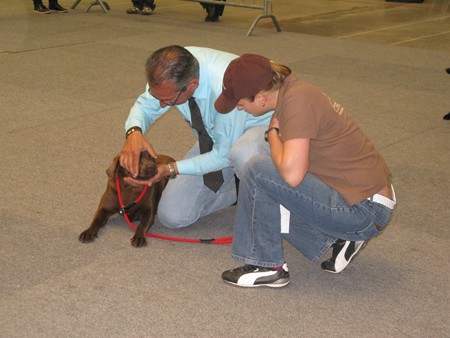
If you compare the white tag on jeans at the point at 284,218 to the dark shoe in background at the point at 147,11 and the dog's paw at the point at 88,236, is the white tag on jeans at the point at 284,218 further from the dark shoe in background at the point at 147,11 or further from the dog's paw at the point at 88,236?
the dark shoe in background at the point at 147,11

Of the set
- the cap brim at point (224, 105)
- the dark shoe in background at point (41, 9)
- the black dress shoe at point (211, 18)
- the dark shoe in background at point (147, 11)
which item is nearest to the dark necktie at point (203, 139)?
the cap brim at point (224, 105)

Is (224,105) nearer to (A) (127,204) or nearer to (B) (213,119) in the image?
(B) (213,119)

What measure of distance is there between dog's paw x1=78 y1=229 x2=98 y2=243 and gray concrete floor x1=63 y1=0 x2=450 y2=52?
6202 millimetres

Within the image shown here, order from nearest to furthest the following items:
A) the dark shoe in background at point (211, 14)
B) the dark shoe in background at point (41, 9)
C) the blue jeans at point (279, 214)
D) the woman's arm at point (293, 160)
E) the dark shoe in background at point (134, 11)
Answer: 1. the woman's arm at point (293, 160)
2. the blue jeans at point (279, 214)
3. the dark shoe in background at point (211, 14)
4. the dark shoe in background at point (41, 9)
5. the dark shoe in background at point (134, 11)

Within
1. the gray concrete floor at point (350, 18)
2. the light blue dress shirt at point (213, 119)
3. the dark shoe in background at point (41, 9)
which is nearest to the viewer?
the light blue dress shirt at point (213, 119)

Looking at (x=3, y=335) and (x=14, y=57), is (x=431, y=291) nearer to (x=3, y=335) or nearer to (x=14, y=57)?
(x=3, y=335)

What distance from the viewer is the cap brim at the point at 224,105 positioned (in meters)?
2.79

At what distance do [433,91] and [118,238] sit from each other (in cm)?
385

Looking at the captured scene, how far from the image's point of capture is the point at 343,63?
7332mm

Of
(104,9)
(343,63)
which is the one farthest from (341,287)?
(104,9)

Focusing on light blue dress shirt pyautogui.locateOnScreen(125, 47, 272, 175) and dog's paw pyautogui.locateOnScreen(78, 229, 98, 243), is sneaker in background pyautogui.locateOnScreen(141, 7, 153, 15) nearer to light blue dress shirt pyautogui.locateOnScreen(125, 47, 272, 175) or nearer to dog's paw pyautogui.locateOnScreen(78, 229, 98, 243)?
light blue dress shirt pyautogui.locateOnScreen(125, 47, 272, 175)

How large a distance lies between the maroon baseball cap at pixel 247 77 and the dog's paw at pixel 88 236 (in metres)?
1.05

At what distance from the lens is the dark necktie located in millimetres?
3258

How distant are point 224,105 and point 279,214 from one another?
1.63 ft
